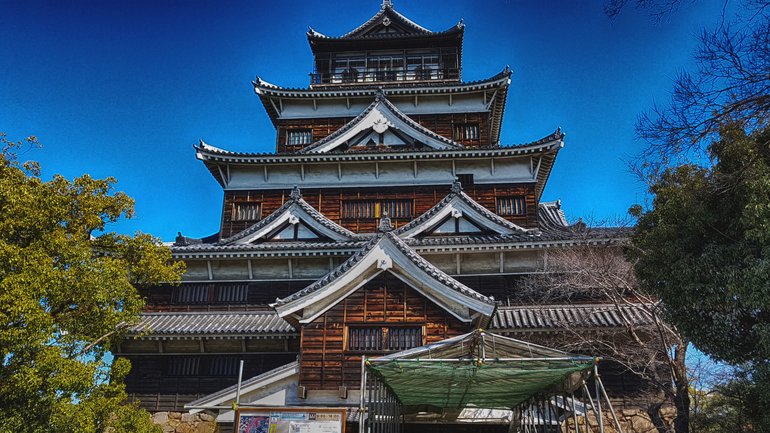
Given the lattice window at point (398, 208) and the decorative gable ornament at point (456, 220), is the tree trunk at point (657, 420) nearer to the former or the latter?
the decorative gable ornament at point (456, 220)

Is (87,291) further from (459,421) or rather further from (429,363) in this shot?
(459,421)

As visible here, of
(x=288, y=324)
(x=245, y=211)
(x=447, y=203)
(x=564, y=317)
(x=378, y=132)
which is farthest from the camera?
(x=378, y=132)

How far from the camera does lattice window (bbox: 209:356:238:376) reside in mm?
16906

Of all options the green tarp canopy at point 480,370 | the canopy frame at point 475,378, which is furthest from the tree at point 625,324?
the green tarp canopy at point 480,370

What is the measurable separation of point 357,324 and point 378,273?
4.76 ft

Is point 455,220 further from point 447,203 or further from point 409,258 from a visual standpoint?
point 409,258

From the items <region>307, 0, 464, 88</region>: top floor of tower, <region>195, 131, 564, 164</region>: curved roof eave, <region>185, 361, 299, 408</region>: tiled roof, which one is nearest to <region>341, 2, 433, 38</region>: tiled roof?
<region>307, 0, 464, 88</region>: top floor of tower

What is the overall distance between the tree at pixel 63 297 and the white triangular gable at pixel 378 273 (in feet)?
11.8

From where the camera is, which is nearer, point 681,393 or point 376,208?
point 681,393

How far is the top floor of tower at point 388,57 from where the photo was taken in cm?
2720

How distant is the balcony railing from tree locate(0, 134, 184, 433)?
1585cm

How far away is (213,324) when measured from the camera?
56.3 ft

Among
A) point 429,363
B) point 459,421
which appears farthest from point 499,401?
point 429,363

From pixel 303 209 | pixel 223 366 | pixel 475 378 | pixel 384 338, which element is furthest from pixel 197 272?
pixel 475 378
